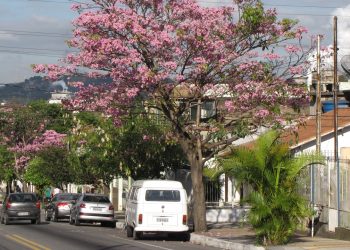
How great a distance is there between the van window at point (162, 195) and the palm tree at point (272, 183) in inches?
157

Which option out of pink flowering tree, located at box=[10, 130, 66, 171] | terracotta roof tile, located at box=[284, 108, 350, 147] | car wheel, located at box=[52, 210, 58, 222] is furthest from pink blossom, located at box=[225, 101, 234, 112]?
pink flowering tree, located at box=[10, 130, 66, 171]

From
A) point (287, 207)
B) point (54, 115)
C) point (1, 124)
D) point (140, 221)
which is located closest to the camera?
point (287, 207)

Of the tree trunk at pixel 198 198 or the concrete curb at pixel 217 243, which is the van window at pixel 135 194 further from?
the tree trunk at pixel 198 198

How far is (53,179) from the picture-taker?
59312 mm

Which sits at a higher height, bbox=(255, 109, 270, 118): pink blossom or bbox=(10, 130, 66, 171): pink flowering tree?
bbox=(10, 130, 66, 171): pink flowering tree

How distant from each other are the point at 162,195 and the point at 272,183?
17.3 ft

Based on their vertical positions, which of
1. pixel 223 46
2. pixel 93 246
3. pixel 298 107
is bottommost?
pixel 93 246

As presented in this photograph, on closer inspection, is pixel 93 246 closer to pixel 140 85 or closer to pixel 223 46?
pixel 140 85

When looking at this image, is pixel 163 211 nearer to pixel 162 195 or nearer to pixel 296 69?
pixel 162 195

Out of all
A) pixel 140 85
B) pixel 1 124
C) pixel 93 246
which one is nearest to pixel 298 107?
pixel 140 85

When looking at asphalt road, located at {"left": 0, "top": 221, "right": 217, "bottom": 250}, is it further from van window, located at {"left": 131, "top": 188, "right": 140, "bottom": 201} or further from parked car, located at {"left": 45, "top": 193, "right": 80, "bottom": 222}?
parked car, located at {"left": 45, "top": 193, "right": 80, "bottom": 222}

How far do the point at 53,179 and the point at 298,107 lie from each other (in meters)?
33.6

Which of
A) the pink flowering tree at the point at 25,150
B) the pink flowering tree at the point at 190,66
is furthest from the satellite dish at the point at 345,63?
the pink flowering tree at the point at 25,150

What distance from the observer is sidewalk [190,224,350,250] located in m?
21.0
